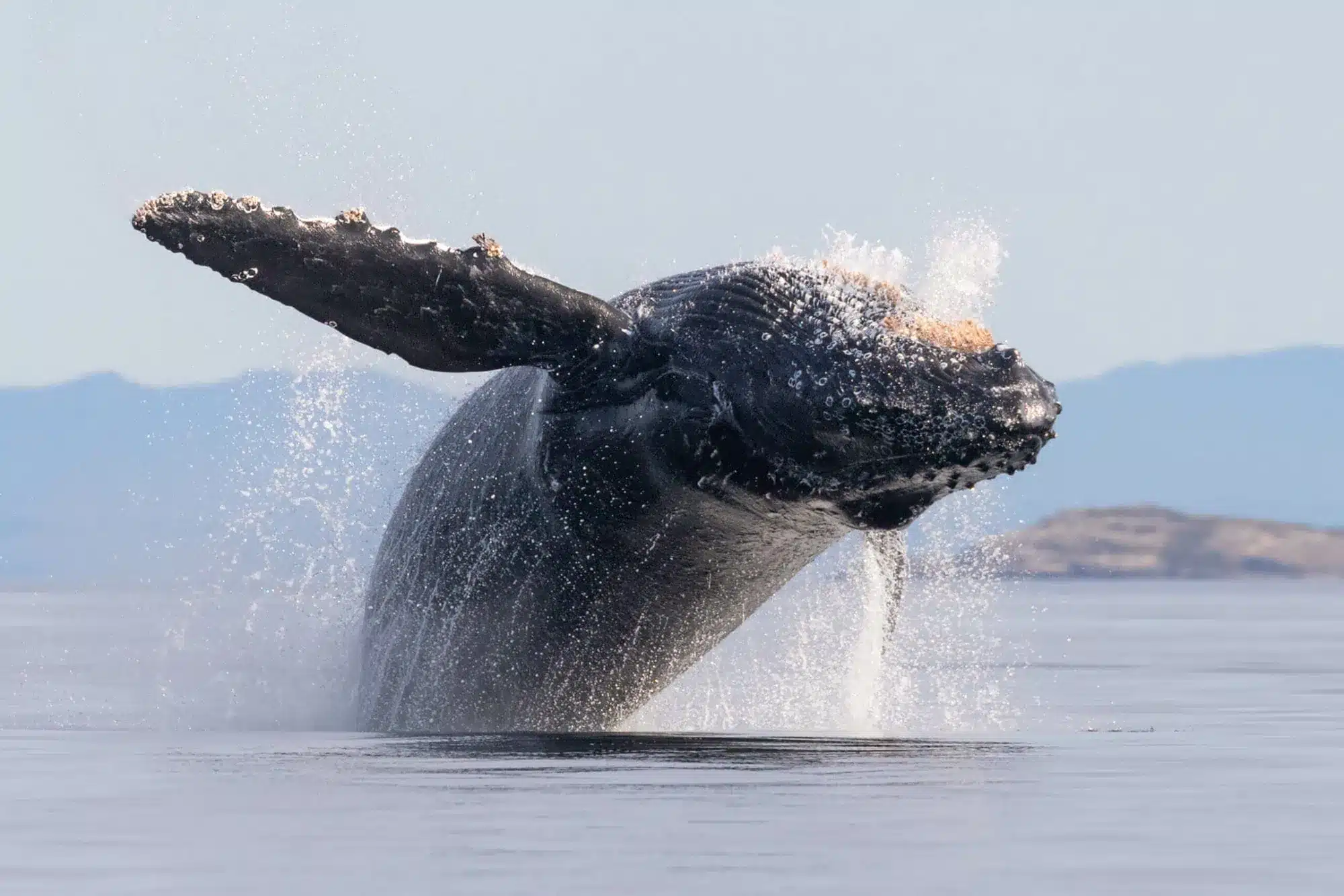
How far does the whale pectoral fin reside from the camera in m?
9.12

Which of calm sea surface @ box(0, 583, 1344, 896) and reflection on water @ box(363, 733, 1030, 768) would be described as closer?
calm sea surface @ box(0, 583, 1344, 896)

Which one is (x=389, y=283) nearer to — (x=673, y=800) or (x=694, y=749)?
(x=694, y=749)

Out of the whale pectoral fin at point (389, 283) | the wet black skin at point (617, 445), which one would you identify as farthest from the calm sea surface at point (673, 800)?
the whale pectoral fin at point (389, 283)

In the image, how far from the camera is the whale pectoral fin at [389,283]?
9.12 meters

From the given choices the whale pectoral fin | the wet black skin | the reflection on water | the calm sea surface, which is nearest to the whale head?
the wet black skin

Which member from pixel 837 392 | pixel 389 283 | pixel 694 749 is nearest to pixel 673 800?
pixel 837 392

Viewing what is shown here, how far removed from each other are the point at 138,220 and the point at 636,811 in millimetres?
3600

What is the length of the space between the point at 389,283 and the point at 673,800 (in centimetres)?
294

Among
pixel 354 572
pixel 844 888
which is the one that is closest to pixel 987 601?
pixel 354 572

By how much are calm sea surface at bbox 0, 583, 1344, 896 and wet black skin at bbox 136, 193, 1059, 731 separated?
0.62 meters

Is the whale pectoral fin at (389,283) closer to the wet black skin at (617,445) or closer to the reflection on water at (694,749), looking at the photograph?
the wet black skin at (617,445)

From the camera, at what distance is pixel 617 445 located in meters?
10.2

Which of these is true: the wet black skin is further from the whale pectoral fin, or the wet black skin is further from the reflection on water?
the reflection on water

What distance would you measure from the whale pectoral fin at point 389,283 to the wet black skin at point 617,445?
1cm
